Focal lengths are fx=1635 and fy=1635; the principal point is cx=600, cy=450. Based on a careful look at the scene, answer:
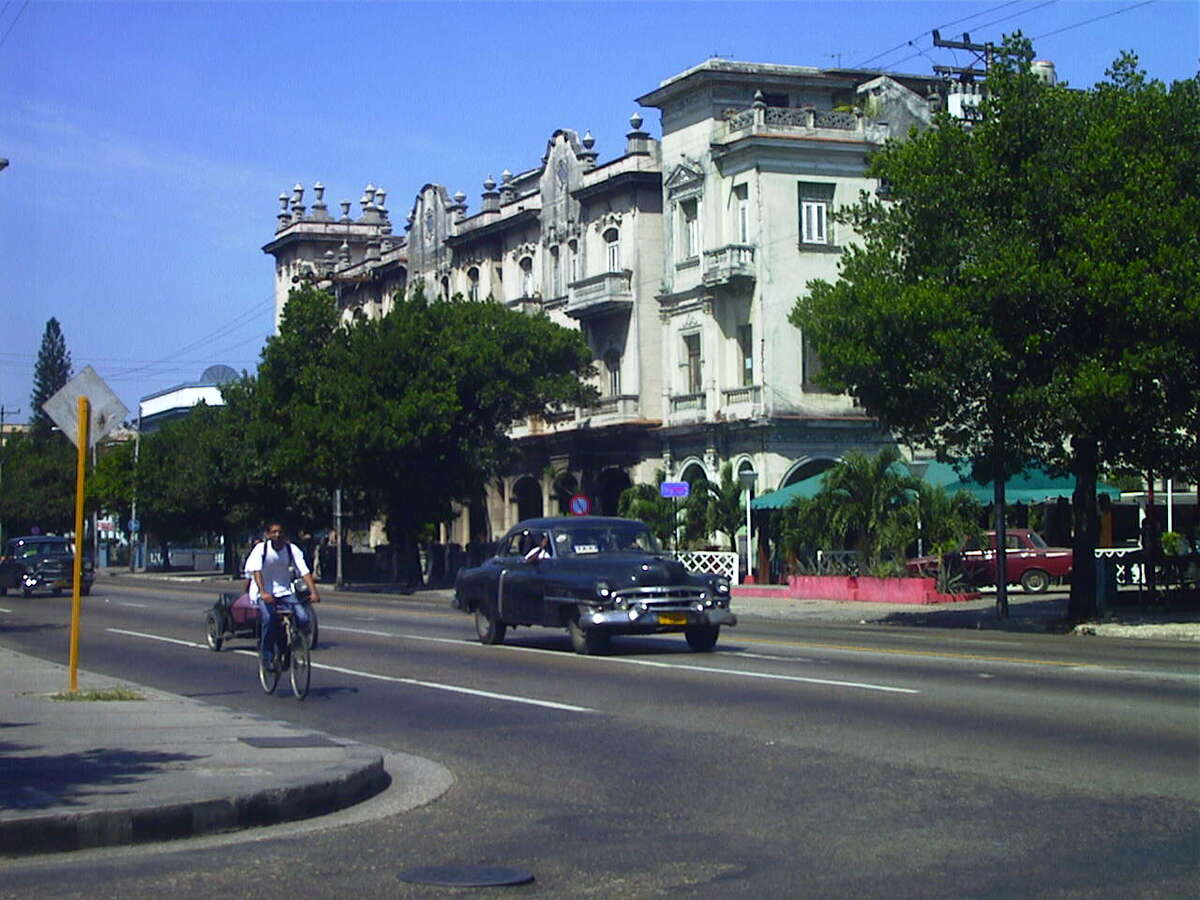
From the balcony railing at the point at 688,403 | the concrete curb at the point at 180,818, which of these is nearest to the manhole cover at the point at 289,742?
the concrete curb at the point at 180,818

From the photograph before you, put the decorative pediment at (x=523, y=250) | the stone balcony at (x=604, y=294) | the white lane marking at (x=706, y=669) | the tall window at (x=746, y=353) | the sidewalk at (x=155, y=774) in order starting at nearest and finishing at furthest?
the sidewalk at (x=155, y=774) < the white lane marking at (x=706, y=669) < the tall window at (x=746, y=353) < the stone balcony at (x=604, y=294) < the decorative pediment at (x=523, y=250)

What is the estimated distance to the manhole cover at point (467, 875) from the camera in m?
7.78

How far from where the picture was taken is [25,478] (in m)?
102

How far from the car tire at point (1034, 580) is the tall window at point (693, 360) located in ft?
48.1

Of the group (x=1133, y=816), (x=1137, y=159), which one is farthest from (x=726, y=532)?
(x=1133, y=816)

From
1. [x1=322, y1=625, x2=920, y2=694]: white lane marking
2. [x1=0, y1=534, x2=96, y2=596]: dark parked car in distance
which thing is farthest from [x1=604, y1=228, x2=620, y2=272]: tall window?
[x1=322, y1=625, x2=920, y2=694]: white lane marking

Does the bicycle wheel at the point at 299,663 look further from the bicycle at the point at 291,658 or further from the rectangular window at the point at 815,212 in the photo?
the rectangular window at the point at 815,212

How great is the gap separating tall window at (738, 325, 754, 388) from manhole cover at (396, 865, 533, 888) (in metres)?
42.2

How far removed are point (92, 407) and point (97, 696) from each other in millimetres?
2762

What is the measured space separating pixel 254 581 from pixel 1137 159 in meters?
15.5

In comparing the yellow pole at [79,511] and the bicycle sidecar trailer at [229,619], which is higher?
the yellow pole at [79,511]

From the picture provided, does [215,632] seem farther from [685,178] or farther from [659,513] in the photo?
[685,178]

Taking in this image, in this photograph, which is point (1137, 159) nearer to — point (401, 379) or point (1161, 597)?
point (1161, 597)

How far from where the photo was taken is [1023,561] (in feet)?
132
